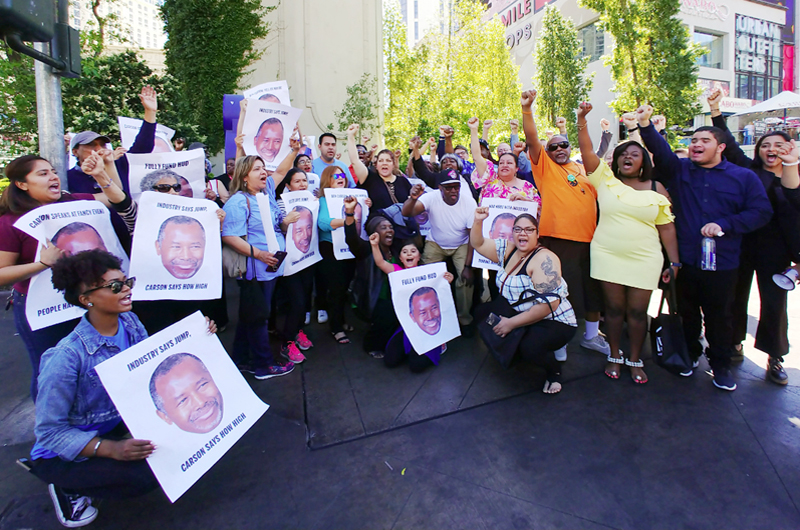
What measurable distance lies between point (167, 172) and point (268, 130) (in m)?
1.81

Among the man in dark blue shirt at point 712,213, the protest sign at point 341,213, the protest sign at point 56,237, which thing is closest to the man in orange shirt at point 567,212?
the man in dark blue shirt at point 712,213

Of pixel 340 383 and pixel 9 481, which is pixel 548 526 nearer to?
pixel 340 383

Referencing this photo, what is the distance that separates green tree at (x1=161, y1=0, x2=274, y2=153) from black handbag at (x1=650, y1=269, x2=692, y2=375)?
11.2m

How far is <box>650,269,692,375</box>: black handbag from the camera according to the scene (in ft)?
Answer: 11.8

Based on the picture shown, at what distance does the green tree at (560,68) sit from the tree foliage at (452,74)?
2.03 m

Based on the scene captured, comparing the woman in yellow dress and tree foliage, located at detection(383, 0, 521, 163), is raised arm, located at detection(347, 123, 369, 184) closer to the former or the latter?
the woman in yellow dress

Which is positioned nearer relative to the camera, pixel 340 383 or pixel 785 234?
pixel 785 234

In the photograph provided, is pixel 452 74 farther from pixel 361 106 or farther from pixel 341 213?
pixel 341 213

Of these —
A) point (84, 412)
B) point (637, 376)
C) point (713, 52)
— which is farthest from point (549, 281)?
point (713, 52)

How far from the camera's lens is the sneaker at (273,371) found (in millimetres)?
4074

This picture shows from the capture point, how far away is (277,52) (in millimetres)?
13609

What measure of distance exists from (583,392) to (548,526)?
5.24 feet

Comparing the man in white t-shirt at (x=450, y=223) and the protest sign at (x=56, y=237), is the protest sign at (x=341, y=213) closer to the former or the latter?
the man in white t-shirt at (x=450, y=223)

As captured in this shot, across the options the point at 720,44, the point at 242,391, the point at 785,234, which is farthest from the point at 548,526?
the point at 720,44
